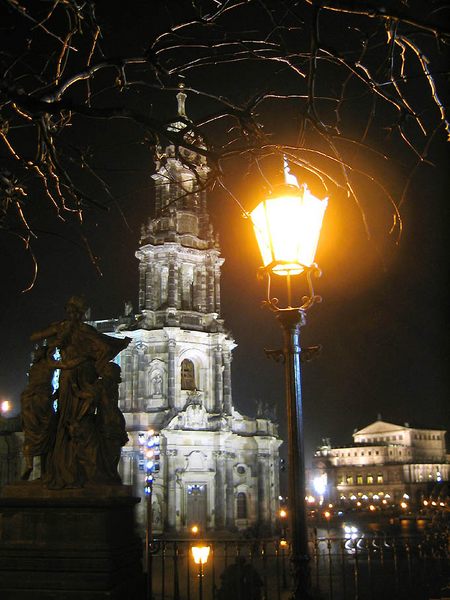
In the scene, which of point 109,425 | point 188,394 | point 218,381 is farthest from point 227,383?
point 109,425

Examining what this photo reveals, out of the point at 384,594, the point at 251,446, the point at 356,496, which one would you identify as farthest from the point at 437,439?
the point at 384,594

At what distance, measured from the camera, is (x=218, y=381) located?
42.8m

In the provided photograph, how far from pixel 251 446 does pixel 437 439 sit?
84.3 m

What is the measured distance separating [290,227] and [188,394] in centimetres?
3722

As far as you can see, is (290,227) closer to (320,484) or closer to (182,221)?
(182,221)

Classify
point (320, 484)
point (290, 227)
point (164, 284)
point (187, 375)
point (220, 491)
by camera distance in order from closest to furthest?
point (290, 227) → point (220, 491) → point (187, 375) → point (164, 284) → point (320, 484)

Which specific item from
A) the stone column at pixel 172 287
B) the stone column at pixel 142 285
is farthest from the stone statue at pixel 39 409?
the stone column at pixel 142 285

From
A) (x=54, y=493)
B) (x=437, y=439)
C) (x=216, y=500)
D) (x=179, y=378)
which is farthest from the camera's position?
(x=437, y=439)

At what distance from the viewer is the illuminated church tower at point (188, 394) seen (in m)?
38.7

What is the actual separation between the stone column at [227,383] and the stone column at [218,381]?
1.51 ft

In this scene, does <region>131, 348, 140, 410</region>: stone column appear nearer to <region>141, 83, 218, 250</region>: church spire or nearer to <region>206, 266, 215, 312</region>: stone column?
<region>206, 266, 215, 312</region>: stone column

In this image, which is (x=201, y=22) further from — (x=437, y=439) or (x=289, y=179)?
(x=437, y=439)

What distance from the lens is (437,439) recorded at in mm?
114500

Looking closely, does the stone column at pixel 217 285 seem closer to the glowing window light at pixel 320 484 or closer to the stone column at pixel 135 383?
the stone column at pixel 135 383
